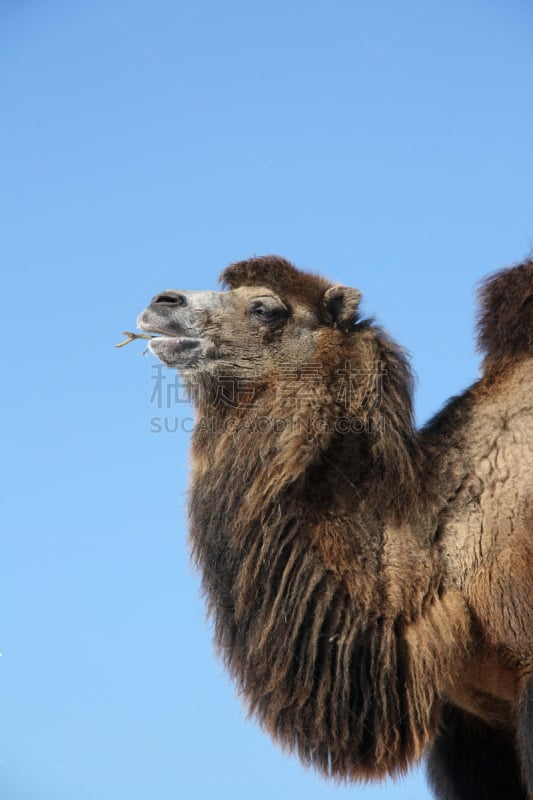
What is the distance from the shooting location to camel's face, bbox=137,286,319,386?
6.33m

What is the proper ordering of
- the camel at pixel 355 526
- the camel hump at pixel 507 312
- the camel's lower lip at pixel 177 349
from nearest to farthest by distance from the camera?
the camel at pixel 355 526 < the camel hump at pixel 507 312 < the camel's lower lip at pixel 177 349

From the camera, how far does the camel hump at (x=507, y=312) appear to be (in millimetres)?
6195

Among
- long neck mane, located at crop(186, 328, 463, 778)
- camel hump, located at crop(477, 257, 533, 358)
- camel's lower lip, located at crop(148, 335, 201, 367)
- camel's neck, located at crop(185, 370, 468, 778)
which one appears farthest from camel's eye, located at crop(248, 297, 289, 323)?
camel hump, located at crop(477, 257, 533, 358)

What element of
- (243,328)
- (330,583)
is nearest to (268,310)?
(243,328)

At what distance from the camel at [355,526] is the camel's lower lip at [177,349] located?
0.01 meters

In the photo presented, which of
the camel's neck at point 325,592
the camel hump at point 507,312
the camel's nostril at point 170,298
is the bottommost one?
the camel's neck at point 325,592

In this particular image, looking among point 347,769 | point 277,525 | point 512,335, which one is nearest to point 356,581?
point 277,525

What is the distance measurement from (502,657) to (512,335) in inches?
67.7

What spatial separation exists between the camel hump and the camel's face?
967mm

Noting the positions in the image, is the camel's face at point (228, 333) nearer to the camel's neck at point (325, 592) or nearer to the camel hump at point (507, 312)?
the camel's neck at point (325, 592)

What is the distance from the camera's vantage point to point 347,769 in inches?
232

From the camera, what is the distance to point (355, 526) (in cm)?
589

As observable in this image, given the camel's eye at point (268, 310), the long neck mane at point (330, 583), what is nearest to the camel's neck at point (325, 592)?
the long neck mane at point (330, 583)

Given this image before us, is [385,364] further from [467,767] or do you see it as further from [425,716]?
[467,767]
